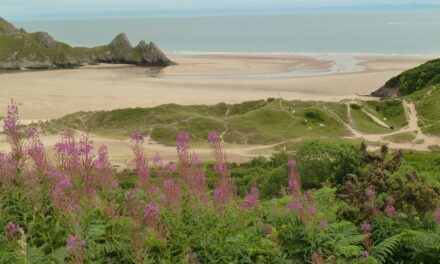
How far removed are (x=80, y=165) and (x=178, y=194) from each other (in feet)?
4.31

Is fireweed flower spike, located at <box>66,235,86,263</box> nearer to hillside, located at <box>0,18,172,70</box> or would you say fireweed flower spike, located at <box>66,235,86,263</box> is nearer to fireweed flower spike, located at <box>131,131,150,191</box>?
→ fireweed flower spike, located at <box>131,131,150,191</box>

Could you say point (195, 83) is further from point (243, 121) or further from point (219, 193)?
point (219, 193)

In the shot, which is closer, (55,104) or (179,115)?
(179,115)

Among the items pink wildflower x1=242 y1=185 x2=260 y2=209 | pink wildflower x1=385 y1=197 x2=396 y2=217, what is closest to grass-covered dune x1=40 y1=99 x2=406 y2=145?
pink wildflower x1=385 y1=197 x2=396 y2=217

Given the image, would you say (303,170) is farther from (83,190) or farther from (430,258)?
(83,190)

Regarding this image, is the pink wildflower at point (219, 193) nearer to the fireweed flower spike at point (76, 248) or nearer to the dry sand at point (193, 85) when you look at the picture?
the fireweed flower spike at point (76, 248)

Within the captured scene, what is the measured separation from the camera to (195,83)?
64125 mm

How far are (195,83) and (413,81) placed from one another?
26.0 metres

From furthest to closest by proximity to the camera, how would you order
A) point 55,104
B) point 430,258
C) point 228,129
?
point 55,104
point 228,129
point 430,258

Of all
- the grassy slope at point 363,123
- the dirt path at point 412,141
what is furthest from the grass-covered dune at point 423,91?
the grassy slope at point 363,123

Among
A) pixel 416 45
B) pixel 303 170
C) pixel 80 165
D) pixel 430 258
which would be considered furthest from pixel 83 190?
pixel 416 45

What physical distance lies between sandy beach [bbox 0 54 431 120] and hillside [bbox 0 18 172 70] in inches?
217

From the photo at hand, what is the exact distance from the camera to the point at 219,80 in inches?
2608

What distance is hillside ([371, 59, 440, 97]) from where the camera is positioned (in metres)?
47.2
